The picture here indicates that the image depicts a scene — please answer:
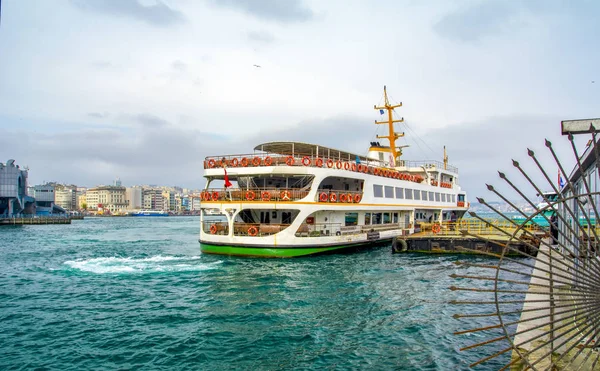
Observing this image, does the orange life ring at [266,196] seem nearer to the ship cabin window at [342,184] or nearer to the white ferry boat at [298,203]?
the white ferry boat at [298,203]

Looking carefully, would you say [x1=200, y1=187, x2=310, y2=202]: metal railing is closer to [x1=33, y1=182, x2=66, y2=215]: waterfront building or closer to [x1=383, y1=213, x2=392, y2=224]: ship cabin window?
[x1=383, y1=213, x2=392, y2=224]: ship cabin window

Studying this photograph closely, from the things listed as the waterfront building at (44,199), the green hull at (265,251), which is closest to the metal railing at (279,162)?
the green hull at (265,251)

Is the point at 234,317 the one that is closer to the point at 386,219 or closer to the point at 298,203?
the point at 298,203

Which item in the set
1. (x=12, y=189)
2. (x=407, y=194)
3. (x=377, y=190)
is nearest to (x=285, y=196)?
(x=377, y=190)

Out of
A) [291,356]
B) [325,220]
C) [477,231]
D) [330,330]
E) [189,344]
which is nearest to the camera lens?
[291,356]

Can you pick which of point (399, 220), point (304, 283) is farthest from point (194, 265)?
point (399, 220)

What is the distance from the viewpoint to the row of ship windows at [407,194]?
2935cm

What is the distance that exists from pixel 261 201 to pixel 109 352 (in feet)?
45.1

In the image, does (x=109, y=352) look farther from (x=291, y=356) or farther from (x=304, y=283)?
(x=304, y=283)

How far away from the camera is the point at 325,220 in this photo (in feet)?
84.5

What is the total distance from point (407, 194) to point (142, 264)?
21131 millimetres

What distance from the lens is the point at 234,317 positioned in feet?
40.2

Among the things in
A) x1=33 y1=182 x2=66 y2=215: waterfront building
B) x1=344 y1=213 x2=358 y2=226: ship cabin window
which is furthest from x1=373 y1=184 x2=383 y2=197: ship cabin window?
x1=33 y1=182 x2=66 y2=215: waterfront building

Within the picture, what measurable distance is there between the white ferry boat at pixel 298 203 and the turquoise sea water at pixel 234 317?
2.06 meters
